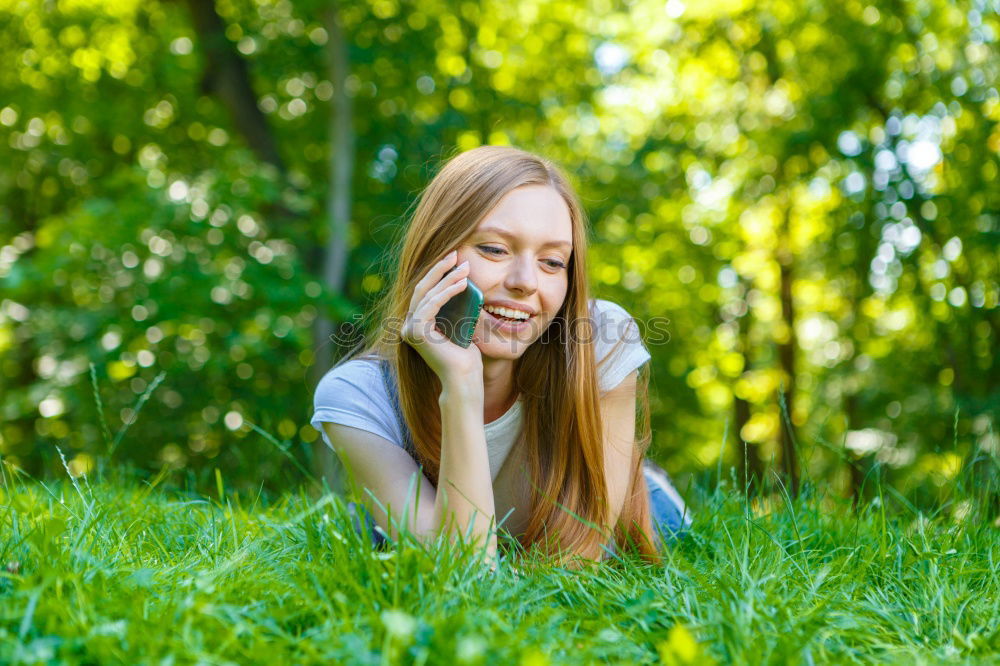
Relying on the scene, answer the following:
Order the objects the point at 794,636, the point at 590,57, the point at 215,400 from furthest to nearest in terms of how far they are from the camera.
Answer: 1. the point at 590,57
2. the point at 215,400
3. the point at 794,636

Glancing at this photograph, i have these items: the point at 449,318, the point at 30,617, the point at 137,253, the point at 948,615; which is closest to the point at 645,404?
the point at 449,318

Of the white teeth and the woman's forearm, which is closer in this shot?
the woman's forearm

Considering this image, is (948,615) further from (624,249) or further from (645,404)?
(624,249)

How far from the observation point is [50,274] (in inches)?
259

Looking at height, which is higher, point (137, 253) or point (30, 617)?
point (137, 253)

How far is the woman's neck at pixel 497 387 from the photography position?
2643 millimetres

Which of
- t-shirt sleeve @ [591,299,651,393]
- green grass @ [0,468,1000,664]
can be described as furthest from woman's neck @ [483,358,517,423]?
green grass @ [0,468,1000,664]

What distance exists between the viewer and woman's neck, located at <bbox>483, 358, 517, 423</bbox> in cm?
264

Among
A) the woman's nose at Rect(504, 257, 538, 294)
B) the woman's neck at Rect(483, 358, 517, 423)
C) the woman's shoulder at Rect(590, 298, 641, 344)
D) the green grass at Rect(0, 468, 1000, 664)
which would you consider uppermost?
the woman's nose at Rect(504, 257, 538, 294)

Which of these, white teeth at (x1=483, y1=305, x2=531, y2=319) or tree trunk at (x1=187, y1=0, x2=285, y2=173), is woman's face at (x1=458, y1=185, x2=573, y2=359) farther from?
tree trunk at (x1=187, y1=0, x2=285, y2=173)

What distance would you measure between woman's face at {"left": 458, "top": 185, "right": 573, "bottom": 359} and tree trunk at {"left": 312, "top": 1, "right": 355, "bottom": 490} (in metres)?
5.42

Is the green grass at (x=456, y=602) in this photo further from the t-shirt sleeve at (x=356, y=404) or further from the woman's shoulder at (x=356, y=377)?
the woman's shoulder at (x=356, y=377)

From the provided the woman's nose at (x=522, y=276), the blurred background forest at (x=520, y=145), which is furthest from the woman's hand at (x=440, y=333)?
the blurred background forest at (x=520, y=145)

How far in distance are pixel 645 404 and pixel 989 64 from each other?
18.7 ft
